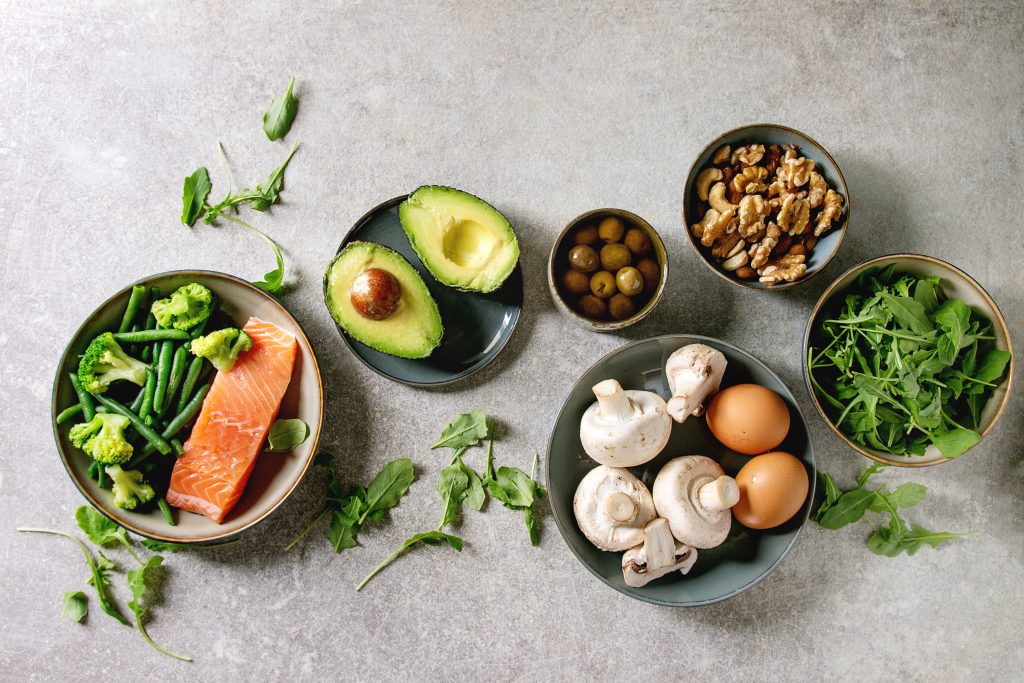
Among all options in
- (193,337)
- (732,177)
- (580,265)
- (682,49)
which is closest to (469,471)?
(580,265)

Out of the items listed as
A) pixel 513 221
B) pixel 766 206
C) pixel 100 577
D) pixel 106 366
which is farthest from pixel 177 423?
pixel 766 206

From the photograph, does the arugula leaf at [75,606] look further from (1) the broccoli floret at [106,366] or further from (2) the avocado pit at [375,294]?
(2) the avocado pit at [375,294]

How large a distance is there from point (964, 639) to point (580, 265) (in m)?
1.20

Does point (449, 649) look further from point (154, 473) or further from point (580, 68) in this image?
point (580, 68)

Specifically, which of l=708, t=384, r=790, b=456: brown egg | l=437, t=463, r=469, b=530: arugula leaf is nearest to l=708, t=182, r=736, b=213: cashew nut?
l=708, t=384, r=790, b=456: brown egg

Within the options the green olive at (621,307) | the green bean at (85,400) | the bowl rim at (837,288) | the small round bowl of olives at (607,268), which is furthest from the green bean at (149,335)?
the bowl rim at (837,288)

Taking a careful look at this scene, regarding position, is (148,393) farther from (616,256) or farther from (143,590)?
(616,256)

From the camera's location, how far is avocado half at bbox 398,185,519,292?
1.26 metres

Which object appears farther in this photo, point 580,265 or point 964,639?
point 964,639

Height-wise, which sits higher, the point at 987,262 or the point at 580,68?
the point at 580,68

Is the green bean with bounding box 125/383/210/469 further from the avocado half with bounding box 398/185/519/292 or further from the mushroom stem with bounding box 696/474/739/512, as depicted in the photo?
the mushroom stem with bounding box 696/474/739/512

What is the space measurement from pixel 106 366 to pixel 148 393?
96 mm

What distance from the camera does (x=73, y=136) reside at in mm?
1481

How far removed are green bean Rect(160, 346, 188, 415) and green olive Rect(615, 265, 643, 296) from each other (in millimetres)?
887
